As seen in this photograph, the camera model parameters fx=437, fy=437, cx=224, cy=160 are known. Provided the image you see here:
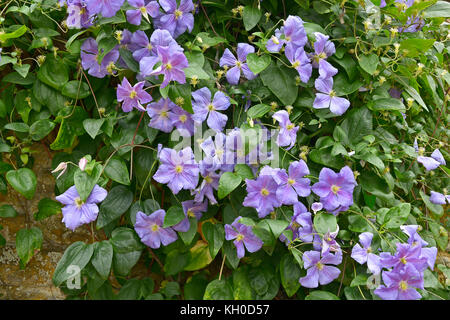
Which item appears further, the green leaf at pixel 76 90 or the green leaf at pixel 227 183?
the green leaf at pixel 76 90

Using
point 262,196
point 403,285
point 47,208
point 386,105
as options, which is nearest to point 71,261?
point 47,208

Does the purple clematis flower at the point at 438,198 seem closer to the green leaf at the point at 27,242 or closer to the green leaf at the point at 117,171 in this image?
the green leaf at the point at 117,171

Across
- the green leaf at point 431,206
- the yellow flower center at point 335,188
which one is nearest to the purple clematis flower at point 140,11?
the yellow flower center at point 335,188

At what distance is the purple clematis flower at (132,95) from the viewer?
1.12 metres

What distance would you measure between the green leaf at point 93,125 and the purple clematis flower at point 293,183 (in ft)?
1.63

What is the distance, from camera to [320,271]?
3.79 feet

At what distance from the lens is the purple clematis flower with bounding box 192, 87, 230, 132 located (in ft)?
3.83

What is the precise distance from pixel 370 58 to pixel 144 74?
0.63 meters

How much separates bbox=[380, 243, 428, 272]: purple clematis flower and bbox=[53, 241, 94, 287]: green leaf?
765 millimetres

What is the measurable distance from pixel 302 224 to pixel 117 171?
0.51m

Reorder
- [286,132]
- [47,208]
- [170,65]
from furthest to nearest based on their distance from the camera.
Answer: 1. [47,208]
2. [286,132]
3. [170,65]

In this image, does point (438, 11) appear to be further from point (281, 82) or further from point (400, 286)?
point (400, 286)

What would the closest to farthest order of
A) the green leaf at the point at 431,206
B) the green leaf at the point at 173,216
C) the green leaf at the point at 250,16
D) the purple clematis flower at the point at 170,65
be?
the purple clematis flower at the point at 170,65 → the green leaf at the point at 173,216 → the green leaf at the point at 250,16 → the green leaf at the point at 431,206

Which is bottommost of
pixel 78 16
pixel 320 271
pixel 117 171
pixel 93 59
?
pixel 320 271
